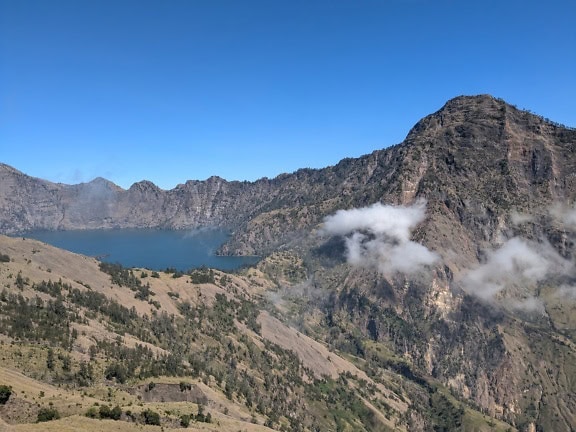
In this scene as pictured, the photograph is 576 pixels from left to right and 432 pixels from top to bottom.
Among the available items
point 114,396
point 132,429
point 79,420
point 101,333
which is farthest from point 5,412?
point 101,333

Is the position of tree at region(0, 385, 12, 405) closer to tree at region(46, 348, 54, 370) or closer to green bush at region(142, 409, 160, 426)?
green bush at region(142, 409, 160, 426)

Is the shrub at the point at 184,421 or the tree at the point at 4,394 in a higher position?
the tree at the point at 4,394

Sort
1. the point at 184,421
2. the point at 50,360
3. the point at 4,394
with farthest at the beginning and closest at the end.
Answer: the point at 50,360
the point at 184,421
the point at 4,394

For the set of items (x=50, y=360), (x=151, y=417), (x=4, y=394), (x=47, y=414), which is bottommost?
(x=50, y=360)

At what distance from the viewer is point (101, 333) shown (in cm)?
16862

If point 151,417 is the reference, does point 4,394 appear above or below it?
above

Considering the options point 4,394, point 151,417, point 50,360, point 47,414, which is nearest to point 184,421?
point 151,417

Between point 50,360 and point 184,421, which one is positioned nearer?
point 184,421

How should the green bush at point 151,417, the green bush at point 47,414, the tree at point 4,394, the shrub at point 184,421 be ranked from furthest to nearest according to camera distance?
the shrub at point 184,421 < the green bush at point 151,417 < the green bush at point 47,414 < the tree at point 4,394

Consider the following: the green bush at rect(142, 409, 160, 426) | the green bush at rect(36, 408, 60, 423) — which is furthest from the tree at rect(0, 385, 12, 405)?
the green bush at rect(142, 409, 160, 426)

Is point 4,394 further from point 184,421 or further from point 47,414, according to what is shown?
point 184,421

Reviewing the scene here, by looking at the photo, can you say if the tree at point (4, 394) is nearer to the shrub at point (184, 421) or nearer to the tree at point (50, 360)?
the shrub at point (184, 421)

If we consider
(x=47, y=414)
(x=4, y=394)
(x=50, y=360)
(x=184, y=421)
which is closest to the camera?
(x=4, y=394)

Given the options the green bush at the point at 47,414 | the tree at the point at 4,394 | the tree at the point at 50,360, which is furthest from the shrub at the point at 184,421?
the tree at the point at 50,360
